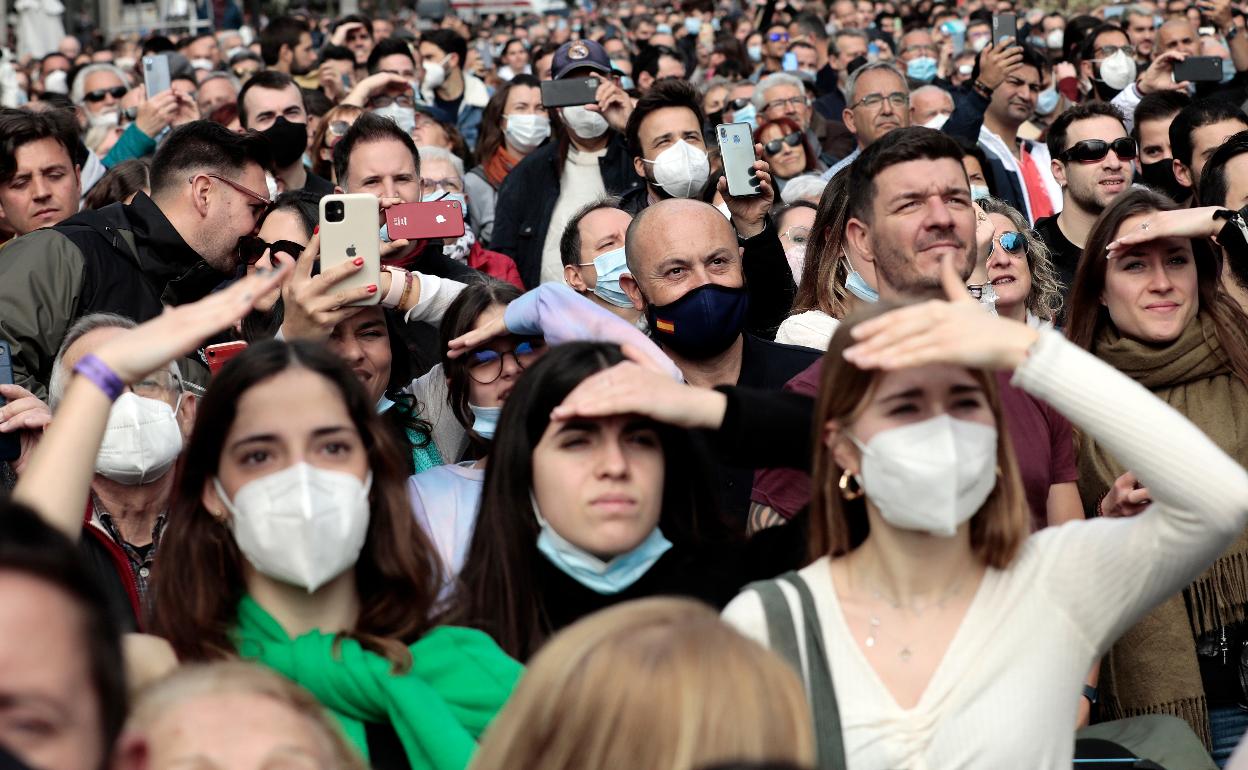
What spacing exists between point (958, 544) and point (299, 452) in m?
1.37

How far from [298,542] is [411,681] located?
36cm

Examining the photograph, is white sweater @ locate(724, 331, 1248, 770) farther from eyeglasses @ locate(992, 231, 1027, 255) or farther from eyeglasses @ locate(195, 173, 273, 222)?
eyeglasses @ locate(195, 173, 273, 222)

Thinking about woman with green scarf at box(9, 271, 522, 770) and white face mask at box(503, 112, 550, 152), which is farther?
white face mask at box(503, 112, 550, 152)

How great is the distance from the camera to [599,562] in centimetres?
376

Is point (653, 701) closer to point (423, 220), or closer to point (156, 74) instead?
point (423, 220)

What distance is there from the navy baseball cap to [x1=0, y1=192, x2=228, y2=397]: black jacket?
312 centimetres

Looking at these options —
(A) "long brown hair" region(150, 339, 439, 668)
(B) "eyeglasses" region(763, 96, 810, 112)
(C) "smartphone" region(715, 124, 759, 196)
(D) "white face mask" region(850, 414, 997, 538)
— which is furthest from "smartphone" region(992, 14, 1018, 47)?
(A) "long brown hair" region(150, 339, 439, 668)

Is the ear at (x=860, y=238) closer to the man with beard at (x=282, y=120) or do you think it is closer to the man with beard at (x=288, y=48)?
the man with beard at (x=282, y=120)

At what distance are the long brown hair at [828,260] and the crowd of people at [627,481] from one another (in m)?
0.01

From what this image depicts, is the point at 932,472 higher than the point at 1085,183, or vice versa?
the point at 1085,183

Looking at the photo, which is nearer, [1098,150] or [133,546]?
[133,546]

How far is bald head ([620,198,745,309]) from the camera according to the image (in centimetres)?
526

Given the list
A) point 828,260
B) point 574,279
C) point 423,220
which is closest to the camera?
point 828,260

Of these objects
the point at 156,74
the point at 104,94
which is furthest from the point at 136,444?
the point at 104,94
